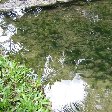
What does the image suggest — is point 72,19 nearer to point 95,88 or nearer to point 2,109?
point 95,88

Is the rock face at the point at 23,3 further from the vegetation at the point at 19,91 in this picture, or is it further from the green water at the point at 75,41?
the vegetation at the point at 19,91

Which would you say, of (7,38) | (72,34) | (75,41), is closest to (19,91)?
(75,41)

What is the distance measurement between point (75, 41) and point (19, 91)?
3.79 m

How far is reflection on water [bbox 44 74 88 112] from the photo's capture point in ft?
21.9

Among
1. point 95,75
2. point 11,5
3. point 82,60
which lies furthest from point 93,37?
point 11,5

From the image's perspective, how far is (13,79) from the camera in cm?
606

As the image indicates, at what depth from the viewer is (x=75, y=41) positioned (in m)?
9.17

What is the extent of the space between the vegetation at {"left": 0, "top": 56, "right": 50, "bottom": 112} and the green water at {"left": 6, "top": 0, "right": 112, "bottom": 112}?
45.0 inches

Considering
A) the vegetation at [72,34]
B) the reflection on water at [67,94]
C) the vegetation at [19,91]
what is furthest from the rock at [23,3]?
the vegetation at [19,91]

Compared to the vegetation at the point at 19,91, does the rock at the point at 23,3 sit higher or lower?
lower

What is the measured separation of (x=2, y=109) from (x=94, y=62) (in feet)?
11.3

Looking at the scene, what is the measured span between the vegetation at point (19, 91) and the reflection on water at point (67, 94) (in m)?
0.50

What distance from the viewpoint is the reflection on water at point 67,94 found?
263 inches

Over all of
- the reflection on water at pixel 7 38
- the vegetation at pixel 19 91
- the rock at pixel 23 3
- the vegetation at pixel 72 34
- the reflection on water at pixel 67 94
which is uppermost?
the vegetation at pixel 19 91
